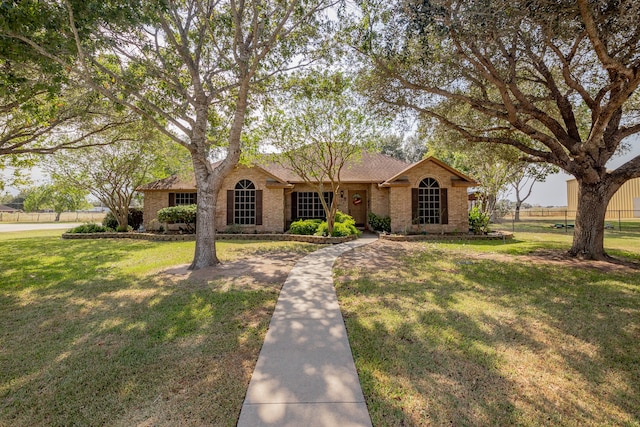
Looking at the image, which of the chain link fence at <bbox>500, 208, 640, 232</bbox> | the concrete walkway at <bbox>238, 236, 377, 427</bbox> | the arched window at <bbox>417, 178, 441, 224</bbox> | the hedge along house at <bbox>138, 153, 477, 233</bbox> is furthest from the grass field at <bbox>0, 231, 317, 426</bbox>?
the chain link fence at <bbox>500, 208, 640, 232</bbox>

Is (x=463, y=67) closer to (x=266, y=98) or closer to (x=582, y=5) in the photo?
(x=582, y=5)

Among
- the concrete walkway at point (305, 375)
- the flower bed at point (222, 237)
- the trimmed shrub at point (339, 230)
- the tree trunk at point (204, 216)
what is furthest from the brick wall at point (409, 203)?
the concrete walkway at point (305, 375)

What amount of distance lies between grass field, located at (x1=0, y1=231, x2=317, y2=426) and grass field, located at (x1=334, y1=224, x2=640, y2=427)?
1568 millimetres

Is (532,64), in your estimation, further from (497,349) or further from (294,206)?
(294,206)

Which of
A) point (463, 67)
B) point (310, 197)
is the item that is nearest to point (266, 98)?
point (463, 67)

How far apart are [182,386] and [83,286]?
18.4 feet

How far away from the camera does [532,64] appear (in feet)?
29.4

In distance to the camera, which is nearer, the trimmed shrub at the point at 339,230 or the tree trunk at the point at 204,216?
the tree trunk at the point at 204,216

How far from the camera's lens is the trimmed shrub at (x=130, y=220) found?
19016 mm

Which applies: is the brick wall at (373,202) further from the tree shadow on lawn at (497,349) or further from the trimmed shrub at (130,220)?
the tree shadow on lawn at (497,349)

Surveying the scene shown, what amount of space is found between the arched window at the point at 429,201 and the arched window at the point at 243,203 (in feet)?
31.7

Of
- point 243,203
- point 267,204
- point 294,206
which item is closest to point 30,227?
point 243,203

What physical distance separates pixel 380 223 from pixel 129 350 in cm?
1471

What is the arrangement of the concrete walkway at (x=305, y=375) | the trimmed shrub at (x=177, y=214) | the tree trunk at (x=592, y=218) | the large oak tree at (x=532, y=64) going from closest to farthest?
1. the concrete walkway at (x=305, y=375)
2. the large oak tree at (x=532, y=64)
3. the tree trunk at (x=592, y=218)
4. the trimmed shrub at (x=177, y=214)
